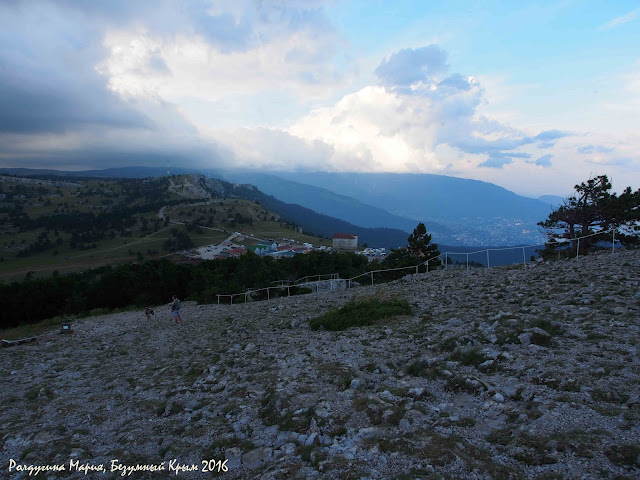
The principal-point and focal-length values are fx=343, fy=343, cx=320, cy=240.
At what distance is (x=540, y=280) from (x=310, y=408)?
1194 centimetres

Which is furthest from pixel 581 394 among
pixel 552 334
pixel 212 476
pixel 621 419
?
pixel 212 476

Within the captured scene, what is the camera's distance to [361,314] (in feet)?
41.9

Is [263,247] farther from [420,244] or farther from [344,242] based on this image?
[420,244]

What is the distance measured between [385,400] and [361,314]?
23.1ft

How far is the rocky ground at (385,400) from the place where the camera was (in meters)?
4.13

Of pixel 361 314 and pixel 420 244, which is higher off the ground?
pixel 361 314

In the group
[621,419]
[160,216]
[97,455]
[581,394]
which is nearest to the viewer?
[621,419]

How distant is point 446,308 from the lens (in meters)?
12.0

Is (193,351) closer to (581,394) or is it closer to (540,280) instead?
(581,394)

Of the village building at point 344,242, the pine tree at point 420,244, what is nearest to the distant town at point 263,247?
the village building at point 344,242

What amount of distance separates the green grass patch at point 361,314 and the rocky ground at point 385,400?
33.0 inches

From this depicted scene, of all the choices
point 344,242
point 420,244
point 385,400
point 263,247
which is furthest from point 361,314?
point 344,242

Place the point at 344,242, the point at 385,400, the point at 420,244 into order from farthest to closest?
the point at 344,242
the point at 420,244
the point at 385,400

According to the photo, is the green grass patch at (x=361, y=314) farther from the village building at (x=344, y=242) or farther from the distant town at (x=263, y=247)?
the village building at (x=344, y=242)
